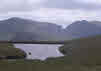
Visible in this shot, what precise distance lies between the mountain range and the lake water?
87mm

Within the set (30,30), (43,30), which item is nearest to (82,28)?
(43,30)

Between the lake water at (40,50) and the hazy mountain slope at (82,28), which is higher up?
the hazy mountain slope at (82,28)

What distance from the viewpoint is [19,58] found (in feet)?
3.90

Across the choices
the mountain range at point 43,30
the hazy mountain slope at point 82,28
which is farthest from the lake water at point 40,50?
the hazy mountain slope at point 82,28

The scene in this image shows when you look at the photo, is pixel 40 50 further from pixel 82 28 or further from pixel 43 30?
pixel 82 28

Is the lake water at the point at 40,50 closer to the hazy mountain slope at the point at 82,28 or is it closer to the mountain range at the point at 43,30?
the mountain range at the point at 43,30

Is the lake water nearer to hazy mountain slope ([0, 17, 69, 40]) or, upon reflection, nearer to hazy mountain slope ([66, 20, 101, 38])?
hazy mountain slope ([0, 17, 69, 40])

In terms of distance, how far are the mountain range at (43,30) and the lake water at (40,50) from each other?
0.09 m

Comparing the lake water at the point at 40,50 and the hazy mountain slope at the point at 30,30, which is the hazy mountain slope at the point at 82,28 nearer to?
the hazy mountain slope at the point at 30,30

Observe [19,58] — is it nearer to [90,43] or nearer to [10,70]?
[10,70]

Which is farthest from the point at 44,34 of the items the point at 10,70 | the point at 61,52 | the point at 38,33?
the point at 10,70

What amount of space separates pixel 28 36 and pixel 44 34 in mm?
159

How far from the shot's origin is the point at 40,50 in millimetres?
→ 1369

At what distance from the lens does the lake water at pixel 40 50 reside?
4.33 ft
